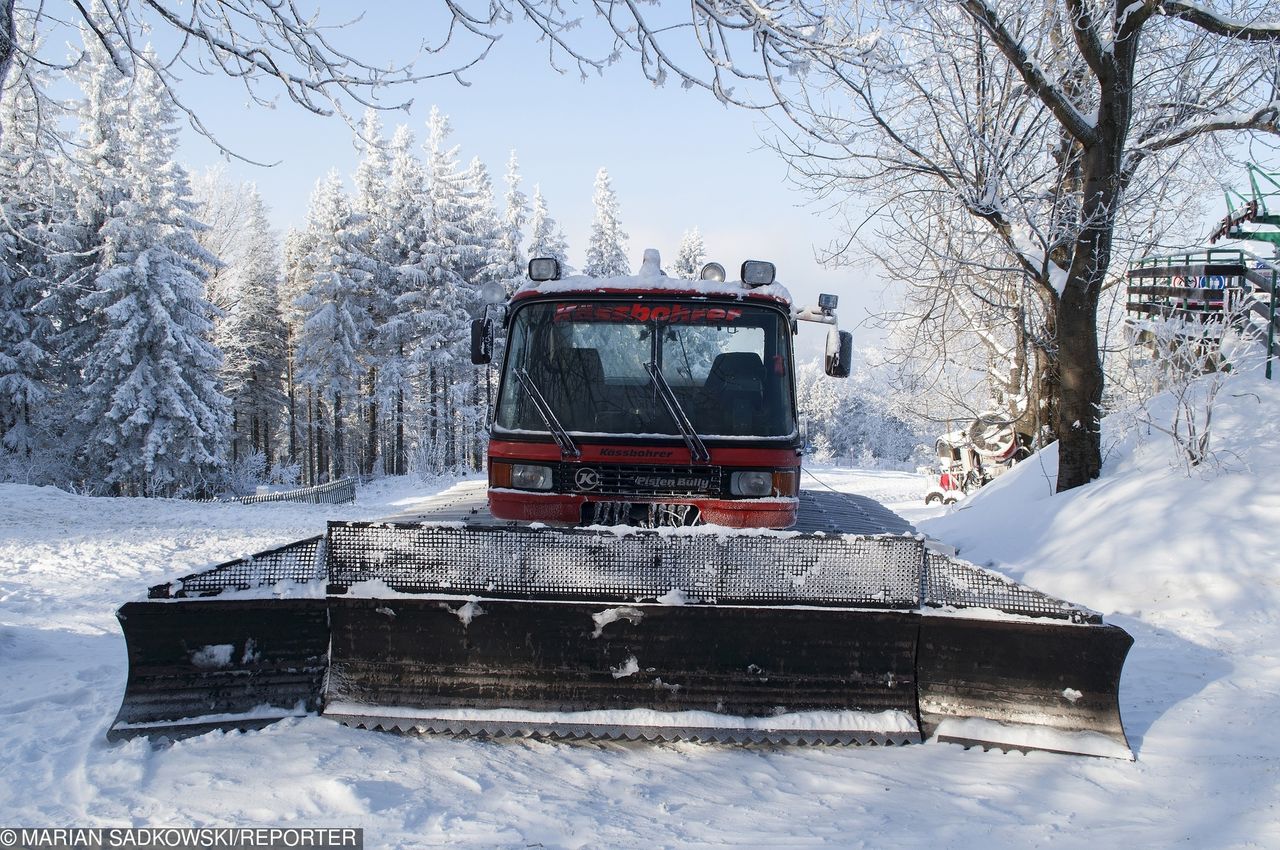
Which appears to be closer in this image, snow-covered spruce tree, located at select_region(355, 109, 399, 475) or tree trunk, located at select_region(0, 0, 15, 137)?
tree trunk, located at select_region(0, 0, 15, 137)

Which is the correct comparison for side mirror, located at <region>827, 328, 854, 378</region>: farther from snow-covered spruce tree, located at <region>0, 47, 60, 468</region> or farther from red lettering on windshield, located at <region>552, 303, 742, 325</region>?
snow-covered spruce tree, located at <region>0, 47, 60, 468</region>

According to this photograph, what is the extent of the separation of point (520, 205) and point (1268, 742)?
4685 centimetres

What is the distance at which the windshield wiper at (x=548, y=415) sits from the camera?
5.18m

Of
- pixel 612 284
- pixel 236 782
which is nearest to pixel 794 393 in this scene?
pixel 612 284

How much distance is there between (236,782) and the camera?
3.40m

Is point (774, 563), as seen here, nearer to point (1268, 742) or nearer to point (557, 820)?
point (557, 820)

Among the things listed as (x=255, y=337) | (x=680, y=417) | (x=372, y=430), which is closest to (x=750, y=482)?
(x=680, y=417)

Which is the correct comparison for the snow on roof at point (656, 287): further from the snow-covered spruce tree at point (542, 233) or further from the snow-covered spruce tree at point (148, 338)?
the snow-covered spruce tree at point (542, 233)

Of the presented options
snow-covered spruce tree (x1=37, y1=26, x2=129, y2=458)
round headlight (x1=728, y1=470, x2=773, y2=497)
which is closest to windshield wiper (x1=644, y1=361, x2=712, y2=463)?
round headlight (x1=728, y1=470, x2=773, y2=497)

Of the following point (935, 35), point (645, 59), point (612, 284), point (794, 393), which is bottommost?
point (794, 393)

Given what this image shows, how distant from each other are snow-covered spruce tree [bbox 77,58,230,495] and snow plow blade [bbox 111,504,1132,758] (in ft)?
90.9

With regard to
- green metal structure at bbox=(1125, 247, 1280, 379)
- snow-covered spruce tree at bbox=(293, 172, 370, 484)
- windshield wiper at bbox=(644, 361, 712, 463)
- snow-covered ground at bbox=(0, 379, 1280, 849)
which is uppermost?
snow-covered spruce tree at bbox=(293, 172, 370, 484)

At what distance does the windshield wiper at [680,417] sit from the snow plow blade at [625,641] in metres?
1.02

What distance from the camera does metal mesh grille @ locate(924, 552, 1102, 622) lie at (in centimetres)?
409
